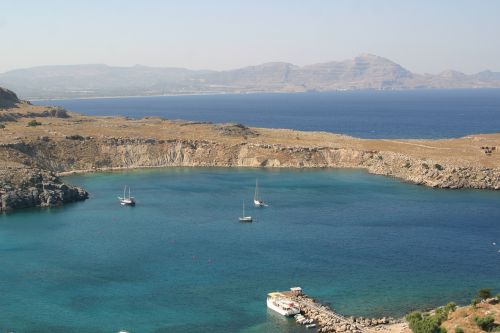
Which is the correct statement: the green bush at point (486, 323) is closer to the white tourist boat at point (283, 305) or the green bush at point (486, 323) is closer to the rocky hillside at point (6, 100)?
the white tourist boat at point (283, 305)

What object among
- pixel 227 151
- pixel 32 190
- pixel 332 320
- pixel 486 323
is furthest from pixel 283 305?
pixel 227 151

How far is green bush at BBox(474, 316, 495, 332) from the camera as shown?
48.8 metres

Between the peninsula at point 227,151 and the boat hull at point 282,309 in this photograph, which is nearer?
the boat hull at point 282,309

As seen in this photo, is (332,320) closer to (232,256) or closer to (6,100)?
(232,256)

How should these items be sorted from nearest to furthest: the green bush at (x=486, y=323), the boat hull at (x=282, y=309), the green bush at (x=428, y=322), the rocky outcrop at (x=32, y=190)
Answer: the green bush at (x=486, y=323), the green bush at (x=428, y=322), the boat hull at (x=282, y=309), the rocky outcrop at (x=32, y=190)

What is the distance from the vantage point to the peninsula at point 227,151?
126m

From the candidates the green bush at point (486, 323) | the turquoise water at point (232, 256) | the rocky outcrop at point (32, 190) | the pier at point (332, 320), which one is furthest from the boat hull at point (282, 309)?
the rocky outcrop at point (32, 190)

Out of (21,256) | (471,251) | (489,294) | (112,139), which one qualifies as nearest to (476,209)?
(471,251)

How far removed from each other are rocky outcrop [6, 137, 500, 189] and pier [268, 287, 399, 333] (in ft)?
251

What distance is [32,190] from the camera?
106875 millimetres

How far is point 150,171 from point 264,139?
33.5 meters

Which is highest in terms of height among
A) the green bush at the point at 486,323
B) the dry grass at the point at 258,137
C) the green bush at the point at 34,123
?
the green bush at the point at 34,123

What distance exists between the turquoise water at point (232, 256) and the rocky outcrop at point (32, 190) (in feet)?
10.1

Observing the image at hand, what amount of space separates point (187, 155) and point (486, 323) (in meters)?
107
